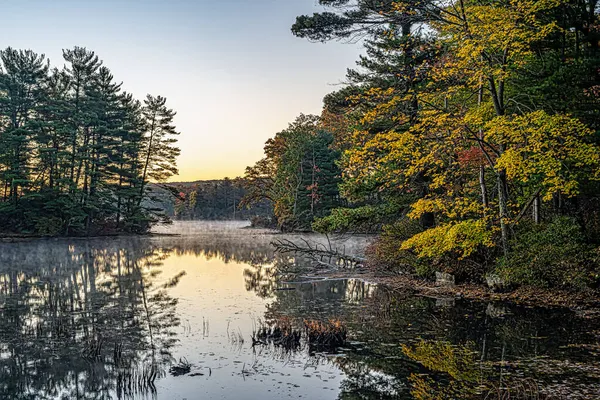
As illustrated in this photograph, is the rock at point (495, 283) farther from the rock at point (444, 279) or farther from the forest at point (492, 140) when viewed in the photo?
the rock at point (444, 279)

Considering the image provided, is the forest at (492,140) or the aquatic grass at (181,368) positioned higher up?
the forest at (492,140)

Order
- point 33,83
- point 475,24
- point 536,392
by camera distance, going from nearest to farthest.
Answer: point 536,392
point 475,24
point 33,83

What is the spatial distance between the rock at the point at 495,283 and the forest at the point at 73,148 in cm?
3385

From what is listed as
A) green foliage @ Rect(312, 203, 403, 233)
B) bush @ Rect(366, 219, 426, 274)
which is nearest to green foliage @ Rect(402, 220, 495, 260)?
bush @ Rect(366, 219, 426, 274)

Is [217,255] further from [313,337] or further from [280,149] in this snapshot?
[280,149]

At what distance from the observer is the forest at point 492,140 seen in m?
12.2

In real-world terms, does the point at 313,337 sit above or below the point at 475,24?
below

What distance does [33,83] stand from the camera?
4028 cm

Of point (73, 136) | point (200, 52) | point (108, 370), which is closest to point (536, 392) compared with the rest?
point (108, 370)

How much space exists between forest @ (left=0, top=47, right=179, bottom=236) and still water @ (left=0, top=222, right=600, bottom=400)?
85.4 feet

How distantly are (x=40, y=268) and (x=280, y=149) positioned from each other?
118 feet

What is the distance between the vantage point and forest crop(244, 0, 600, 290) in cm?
1218

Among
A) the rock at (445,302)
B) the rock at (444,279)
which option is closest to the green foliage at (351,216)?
the rock at (444,279)

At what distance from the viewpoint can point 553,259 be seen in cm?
1213
